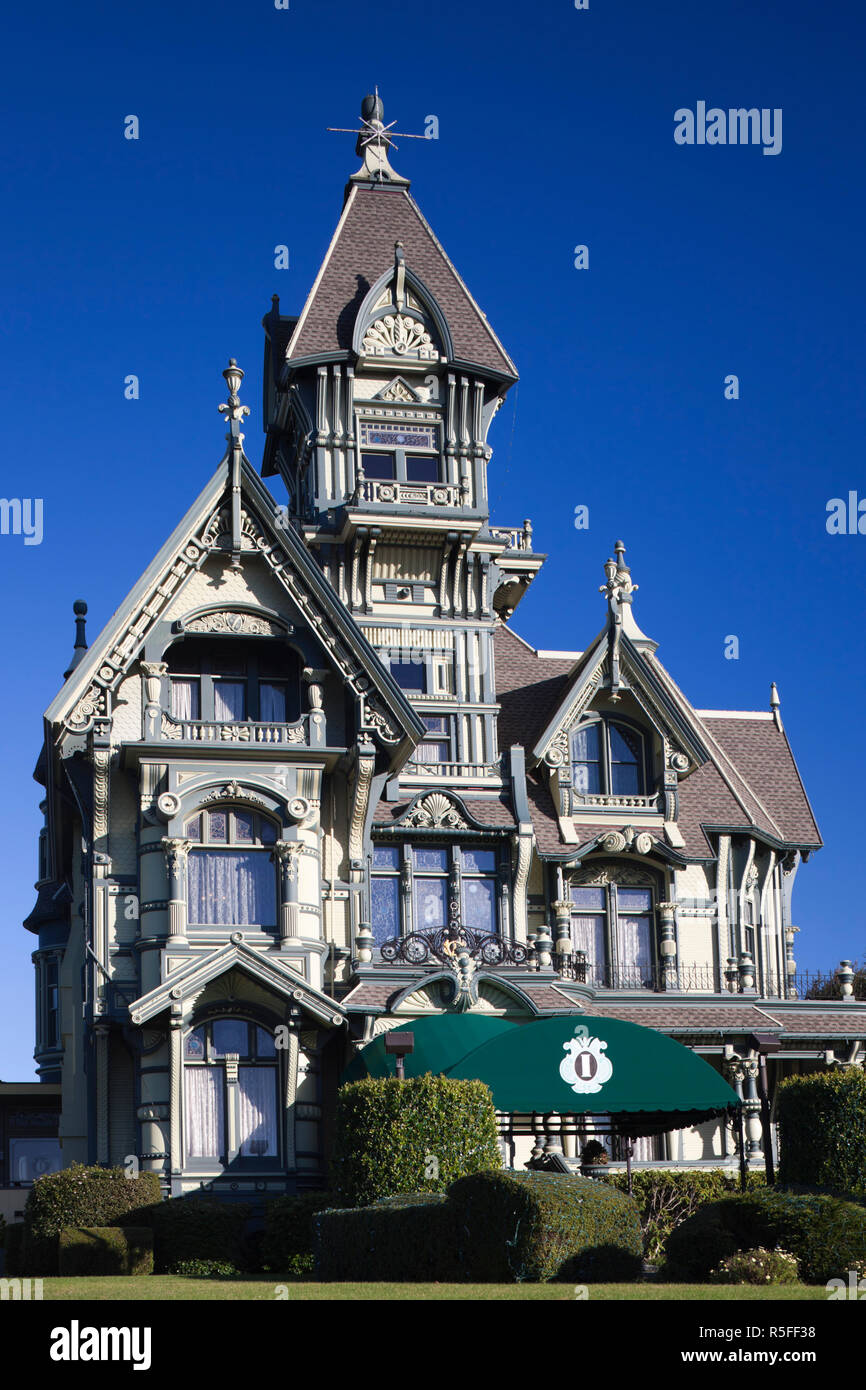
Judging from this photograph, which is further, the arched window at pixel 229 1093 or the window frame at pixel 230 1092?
the arched window at pixel 229 1093

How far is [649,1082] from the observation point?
28.3m

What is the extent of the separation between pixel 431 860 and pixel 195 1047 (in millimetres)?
7600

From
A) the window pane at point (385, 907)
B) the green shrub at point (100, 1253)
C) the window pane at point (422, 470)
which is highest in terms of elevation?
the window pane at point (422, 470)

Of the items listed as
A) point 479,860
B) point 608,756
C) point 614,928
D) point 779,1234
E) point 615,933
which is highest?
point 608,756

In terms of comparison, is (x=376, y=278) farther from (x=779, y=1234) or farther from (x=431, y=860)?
(x=779, y=1234)

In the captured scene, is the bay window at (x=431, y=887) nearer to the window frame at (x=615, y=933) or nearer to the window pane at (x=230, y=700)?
the window frame at (x=615, y=933)

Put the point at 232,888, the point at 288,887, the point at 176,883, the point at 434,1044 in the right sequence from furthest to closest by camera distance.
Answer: the point at 232,888 < the point at 288,887 < the point at 176,883 < the point at 434,1044

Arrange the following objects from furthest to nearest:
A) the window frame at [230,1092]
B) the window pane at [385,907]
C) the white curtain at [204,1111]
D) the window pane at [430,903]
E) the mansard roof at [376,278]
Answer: the mansard roof at [376,278] < the window pane at [430,903] < the window pane at [385,907] < the white curtain at [204,1111] < the window frame at [230,1092]

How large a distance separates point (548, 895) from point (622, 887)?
6.02 ft

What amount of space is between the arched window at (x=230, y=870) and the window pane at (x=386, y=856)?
4.28m

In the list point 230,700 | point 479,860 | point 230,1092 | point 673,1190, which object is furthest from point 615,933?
point 230,1092

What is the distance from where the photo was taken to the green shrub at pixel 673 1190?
3384 cm

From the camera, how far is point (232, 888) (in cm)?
3462

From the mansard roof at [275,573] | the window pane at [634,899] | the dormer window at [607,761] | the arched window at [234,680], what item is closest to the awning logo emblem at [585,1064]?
the mansard roof at [275,573]
